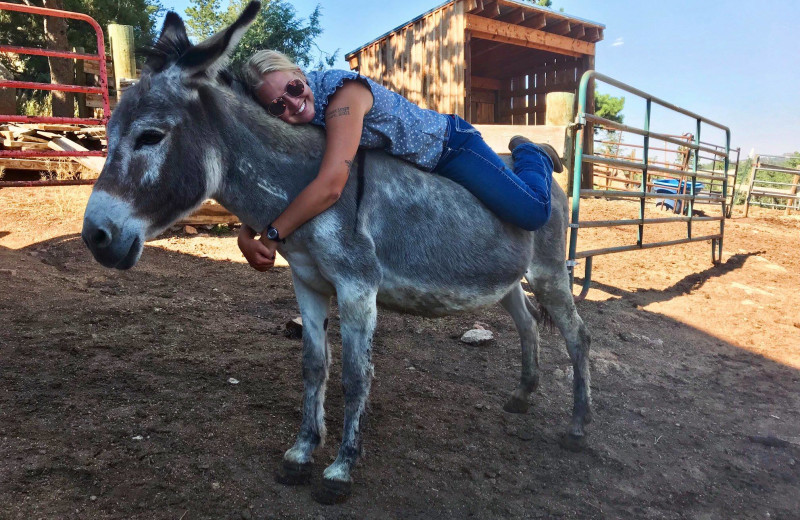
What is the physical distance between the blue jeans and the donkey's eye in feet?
4.05

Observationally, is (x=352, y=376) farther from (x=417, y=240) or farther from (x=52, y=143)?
(x=52, y=143)

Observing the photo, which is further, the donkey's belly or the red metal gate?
the red metal gate

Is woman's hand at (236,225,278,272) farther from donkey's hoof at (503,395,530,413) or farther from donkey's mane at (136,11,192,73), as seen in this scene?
donkey's hoof at (503,395,530,413)

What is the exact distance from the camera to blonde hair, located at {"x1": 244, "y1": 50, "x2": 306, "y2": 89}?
207 centimetres

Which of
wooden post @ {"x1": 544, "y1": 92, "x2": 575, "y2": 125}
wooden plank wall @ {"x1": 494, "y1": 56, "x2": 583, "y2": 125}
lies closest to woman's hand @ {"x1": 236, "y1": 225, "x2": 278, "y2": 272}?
wooden post @ {"x1": 544, "y1": 92, "x2": 575, "y2": 125}

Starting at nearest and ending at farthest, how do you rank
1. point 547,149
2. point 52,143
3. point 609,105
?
point 547,149
point 52,143
point 609,105

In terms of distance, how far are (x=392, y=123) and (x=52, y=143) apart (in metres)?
8.13

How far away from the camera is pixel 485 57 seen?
11.8 metres

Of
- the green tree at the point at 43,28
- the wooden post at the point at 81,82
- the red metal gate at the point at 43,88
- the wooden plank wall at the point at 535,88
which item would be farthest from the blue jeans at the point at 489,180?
the green tree at the point at 43,28

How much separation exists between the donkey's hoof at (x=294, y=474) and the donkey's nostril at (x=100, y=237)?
44.6 inches

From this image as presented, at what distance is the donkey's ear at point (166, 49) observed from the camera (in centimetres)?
192

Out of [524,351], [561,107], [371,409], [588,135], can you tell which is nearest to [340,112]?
[371,409]

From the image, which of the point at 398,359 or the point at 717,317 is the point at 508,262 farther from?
the point at 717,317

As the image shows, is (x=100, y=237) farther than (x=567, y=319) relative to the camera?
No
